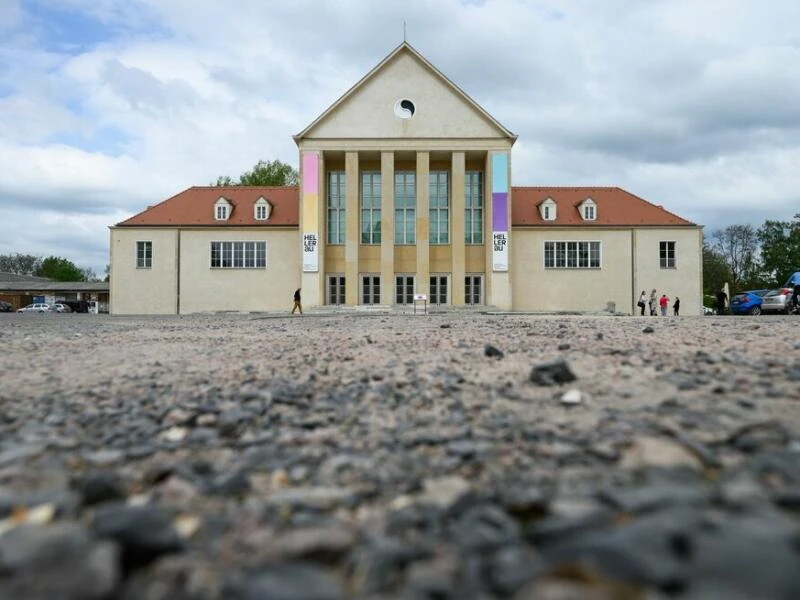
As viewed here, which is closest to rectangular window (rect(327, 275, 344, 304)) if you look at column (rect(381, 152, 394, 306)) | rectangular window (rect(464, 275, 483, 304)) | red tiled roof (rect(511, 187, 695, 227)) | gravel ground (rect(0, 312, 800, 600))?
column (rect(381, 152, 394, 306))

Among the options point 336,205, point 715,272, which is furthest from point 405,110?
point 715,272

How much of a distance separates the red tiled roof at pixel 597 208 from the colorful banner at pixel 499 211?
8.11ft

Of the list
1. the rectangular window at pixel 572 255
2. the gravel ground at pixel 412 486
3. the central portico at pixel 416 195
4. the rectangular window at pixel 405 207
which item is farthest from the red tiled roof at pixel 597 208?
the gravel ground at pixel 412 486

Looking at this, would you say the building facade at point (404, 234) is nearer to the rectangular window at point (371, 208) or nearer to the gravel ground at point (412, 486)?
the rectangular window at point (371, 208)

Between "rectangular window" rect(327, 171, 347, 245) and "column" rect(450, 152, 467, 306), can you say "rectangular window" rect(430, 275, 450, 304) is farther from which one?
"rectangular window" rect(327, 171, 347, 245)

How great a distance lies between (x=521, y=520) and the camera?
7.13ft

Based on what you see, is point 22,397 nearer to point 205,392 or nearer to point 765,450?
point 205,392

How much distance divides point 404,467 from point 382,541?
2.74ft

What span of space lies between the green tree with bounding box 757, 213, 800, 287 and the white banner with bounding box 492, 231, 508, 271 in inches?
2001

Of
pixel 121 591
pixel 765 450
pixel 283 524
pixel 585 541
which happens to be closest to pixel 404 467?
pixel 283 524

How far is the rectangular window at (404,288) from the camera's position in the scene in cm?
3681

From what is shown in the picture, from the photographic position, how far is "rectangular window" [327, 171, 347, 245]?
123ft

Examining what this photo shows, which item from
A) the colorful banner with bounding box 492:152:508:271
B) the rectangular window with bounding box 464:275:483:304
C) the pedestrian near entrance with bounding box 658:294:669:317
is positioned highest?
the colorful banner with bounding box 492:152:508:271

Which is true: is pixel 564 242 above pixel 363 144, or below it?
below
